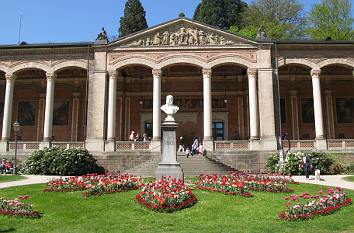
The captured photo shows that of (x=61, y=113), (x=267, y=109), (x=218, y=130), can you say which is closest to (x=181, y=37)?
(x=267, y=109)

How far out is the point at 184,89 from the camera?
124ft

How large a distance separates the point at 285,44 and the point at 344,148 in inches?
409

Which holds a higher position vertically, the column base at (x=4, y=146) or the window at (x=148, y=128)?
the window at (x=148, y=128)

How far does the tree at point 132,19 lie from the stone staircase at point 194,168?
34.4 metres

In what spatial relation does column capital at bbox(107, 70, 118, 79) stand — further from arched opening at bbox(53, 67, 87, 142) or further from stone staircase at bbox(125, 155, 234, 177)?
stone staircase at bbox(125, 155, 234, 177)

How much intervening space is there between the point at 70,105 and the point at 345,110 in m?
28.7

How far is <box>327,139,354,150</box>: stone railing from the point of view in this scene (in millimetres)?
30455

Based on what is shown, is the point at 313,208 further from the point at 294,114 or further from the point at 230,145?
the point at 294,114

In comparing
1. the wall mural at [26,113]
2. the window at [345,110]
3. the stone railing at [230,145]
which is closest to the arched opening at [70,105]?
the wall mural at [26,113]

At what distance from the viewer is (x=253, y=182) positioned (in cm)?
1579

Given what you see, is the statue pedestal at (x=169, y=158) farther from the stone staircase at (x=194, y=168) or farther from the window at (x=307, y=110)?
the window at (x=307, y=110)

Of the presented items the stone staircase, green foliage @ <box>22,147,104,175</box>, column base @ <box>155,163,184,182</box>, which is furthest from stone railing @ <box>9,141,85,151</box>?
column base @ <box>155,163,184,182</box>

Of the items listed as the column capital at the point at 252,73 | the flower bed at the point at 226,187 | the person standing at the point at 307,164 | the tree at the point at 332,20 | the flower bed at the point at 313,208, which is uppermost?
the tree at the point at 332,20

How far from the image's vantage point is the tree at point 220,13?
57750mm
